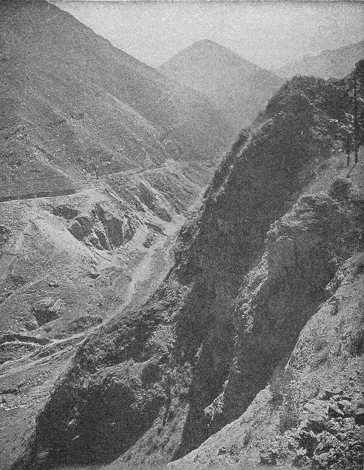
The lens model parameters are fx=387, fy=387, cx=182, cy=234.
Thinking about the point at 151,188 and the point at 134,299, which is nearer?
the point at 134,299

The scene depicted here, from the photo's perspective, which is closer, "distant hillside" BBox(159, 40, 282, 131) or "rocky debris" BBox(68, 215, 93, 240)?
"rocky debris" BBox(68, 215, 93, 240)

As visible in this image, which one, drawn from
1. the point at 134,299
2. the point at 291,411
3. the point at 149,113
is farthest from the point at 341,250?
the point at 149,113

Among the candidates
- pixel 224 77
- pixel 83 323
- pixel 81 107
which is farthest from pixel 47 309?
pixel 224 77

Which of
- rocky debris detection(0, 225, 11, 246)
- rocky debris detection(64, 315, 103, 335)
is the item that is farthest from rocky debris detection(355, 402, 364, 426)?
rocky debris detection(0, 225, 11, 246)

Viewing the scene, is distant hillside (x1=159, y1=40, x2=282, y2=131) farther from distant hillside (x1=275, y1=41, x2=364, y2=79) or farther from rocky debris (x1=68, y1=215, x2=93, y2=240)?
rocky debris (x1=68, y1=215, x2=93, y2=240)

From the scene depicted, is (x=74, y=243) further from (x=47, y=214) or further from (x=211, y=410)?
(x=211, y=410)

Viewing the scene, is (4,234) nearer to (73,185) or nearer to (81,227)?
(81,227)

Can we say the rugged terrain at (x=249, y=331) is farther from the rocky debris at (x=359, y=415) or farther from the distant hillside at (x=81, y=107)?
the distant hillside at (x=81, y=107)

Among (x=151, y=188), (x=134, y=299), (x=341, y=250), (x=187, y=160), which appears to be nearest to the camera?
(x=341, y=250)
